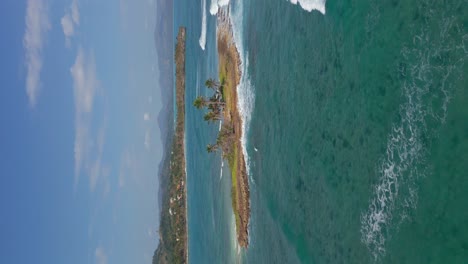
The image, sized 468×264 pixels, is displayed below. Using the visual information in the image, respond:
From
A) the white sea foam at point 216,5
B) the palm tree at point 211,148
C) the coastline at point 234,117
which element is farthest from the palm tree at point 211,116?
the white sea foam at point 216,5

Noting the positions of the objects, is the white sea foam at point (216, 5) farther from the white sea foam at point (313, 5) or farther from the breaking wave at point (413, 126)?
the breaking wave at point (413, 126)

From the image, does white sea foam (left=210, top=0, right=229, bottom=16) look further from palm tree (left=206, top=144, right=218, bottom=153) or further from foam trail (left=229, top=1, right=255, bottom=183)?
palm tree (left=206, top=144, right=218, bottom=153)

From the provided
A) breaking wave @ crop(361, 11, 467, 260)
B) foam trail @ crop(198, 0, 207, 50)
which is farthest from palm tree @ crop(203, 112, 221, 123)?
breaking wave @ crop(361, 11, 467, 260)

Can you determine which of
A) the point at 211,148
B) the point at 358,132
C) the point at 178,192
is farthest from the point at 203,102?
the point at 178,192

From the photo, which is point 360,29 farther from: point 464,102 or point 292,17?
point 292,17

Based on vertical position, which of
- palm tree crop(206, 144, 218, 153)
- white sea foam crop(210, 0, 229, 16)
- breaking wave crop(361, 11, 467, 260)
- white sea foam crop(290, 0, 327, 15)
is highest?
white sea foam crop(210, 0, 229, 16)

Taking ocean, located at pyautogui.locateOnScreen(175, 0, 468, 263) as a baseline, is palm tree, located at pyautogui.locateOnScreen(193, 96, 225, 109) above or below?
above

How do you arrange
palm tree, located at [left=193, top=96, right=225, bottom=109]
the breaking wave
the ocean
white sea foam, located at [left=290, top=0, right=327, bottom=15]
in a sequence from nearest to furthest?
1. the ocean
2. the breaking wave
3. white sea foam, located at [left=290, top=0, right=327, bottom=15]
4. palm tree, located at [left=193, top=96, right=225, bottom=109]
